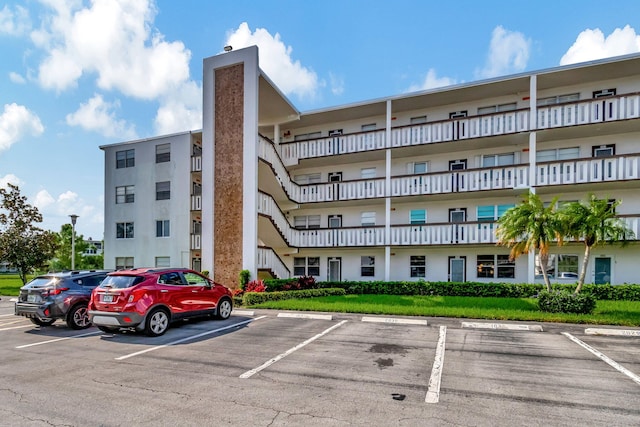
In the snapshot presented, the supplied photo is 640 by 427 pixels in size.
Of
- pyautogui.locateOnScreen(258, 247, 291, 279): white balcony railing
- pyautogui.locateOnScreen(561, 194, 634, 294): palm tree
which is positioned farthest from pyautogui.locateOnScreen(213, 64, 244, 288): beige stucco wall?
pyautogui.locateOnScreen(561, 194, 634, 294): palm tree

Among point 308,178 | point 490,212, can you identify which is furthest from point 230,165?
point 490,212

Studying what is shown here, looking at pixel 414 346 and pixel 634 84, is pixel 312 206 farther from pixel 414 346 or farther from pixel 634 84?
pixel 634 84

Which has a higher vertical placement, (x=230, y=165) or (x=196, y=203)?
(x=230, y=165)

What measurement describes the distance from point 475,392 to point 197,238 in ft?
64.8

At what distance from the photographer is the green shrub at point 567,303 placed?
1091 cm

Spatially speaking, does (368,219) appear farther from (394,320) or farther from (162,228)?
(162,228)

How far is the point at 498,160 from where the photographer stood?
19234 millimetres

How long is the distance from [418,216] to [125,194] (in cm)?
1940

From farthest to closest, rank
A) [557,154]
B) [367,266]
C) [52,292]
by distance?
1. [367,266]
2. [557,154]
3. [52,292]

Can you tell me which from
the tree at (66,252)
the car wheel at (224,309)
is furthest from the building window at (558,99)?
the tree at (66,252)

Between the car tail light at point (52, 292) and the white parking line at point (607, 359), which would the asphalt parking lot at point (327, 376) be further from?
the car tail light at point (52, 292)

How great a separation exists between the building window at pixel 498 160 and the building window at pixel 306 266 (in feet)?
36.2

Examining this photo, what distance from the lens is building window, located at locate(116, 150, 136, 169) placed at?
24.4m

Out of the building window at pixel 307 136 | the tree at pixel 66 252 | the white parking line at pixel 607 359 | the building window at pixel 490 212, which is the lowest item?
the tree at pixel 66 252
